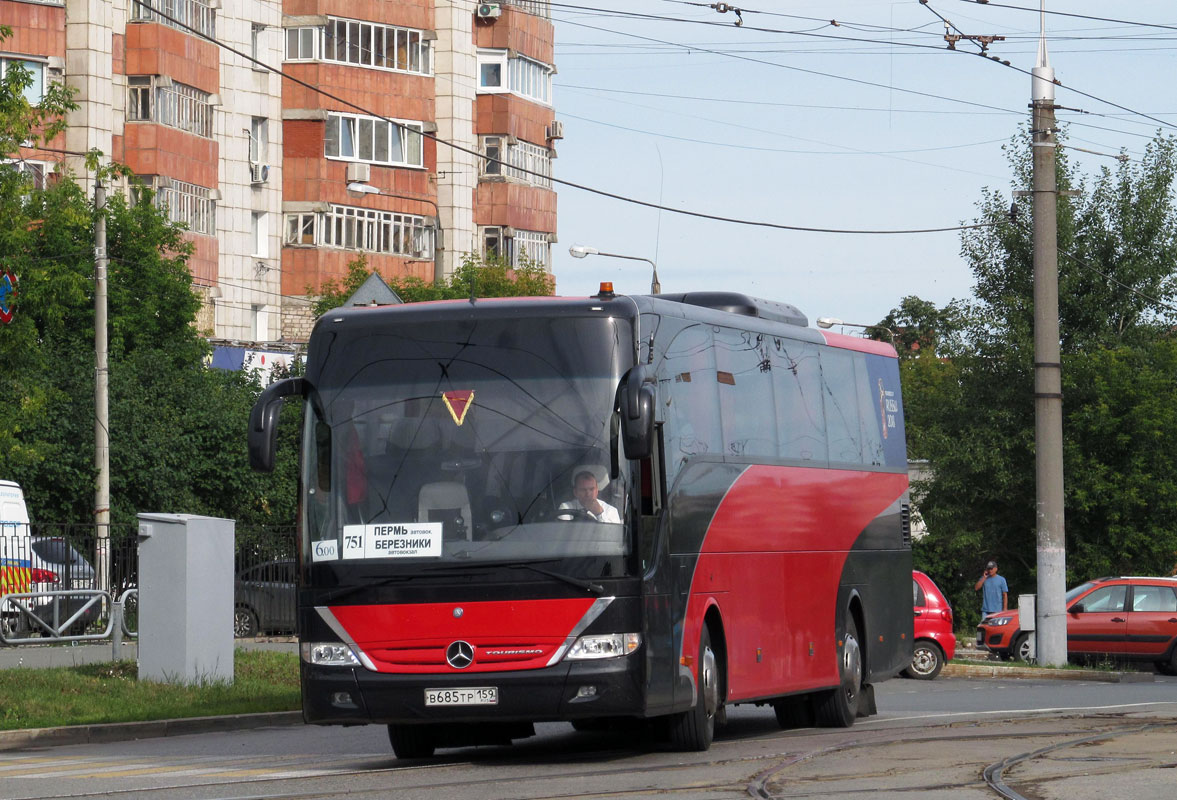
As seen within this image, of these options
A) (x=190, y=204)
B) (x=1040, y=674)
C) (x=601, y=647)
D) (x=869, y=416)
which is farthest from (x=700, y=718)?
(x=190, y=204)

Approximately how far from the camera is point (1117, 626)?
3266 cm

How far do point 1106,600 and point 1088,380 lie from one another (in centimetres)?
1154

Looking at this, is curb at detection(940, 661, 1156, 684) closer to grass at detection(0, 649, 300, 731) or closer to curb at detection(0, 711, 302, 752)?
grass at detection(0, 649, 300, 731)

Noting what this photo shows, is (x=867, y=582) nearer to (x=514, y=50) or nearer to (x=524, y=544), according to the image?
(x=524, y=544)

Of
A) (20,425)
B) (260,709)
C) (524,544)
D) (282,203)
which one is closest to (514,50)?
(282,203)

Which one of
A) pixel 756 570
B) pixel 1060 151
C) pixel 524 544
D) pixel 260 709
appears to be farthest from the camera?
pixel 1060 151

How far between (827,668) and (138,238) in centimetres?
3507

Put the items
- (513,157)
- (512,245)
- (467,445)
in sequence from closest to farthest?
(467,445), (513,157), (512,245)

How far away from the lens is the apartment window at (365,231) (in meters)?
64.6

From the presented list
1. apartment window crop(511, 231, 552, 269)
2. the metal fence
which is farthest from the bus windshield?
apartment window crop(511, 231, 552, 269)

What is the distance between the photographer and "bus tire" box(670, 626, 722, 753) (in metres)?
14.2

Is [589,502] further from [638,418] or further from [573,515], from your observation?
[638,418]

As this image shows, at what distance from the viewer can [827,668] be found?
17172mm

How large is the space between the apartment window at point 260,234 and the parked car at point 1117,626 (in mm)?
35536
